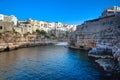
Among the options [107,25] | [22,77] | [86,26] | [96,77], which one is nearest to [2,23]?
[86,26]

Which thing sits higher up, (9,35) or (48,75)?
(9,35)

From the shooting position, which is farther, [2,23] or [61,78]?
→ [2,23]

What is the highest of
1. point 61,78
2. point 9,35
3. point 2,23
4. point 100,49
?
point 2,23

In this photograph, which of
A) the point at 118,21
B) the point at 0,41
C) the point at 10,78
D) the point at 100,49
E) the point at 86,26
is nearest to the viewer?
the point at 10,78

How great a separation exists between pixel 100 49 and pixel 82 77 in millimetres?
15656

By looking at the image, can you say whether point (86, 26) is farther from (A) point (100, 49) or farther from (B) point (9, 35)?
(B) point (9, 35)

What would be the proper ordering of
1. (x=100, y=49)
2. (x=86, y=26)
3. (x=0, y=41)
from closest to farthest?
(x=100, y=49) < (x=0, y=41) < (x=86, y=26)

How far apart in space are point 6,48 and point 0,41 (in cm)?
290

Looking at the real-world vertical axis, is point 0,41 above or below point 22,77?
above

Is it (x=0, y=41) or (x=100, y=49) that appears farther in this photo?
(x=0, y=41)

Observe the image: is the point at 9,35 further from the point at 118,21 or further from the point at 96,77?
the point at 96,77

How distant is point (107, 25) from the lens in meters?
42.4

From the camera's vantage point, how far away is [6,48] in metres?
50.9

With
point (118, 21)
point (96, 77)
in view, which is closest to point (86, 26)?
point (118, 21)
